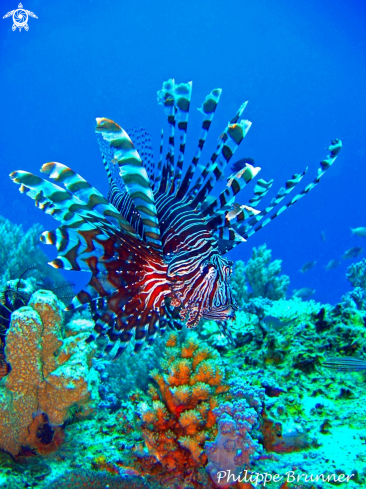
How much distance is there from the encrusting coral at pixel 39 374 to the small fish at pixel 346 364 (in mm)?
2375

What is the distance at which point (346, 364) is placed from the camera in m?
2.92

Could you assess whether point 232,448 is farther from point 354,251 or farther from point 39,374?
point 354,251

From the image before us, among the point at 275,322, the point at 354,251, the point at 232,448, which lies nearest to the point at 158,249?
the point at 232,448

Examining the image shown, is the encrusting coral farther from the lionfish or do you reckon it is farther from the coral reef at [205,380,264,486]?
the coral reef at [205,380,264,486]

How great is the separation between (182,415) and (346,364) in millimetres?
1630

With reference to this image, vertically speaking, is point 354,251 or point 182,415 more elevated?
point 354,251

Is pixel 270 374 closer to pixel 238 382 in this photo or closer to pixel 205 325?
pixel 238 382

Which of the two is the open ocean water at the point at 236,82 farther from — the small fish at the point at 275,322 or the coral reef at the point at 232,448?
the coral reef at the point at 232,448

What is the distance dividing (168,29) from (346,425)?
3939 inches

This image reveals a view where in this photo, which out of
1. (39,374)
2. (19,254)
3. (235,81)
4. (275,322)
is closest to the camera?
(39,374)

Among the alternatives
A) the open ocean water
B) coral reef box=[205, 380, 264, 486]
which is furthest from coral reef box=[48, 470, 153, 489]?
the open ocean water

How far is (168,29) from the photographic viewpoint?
82875 mm

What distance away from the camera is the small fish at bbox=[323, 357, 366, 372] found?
2.86 meters

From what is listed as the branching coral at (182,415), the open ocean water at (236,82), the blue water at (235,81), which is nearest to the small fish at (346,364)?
the branching coral at (182,415)
